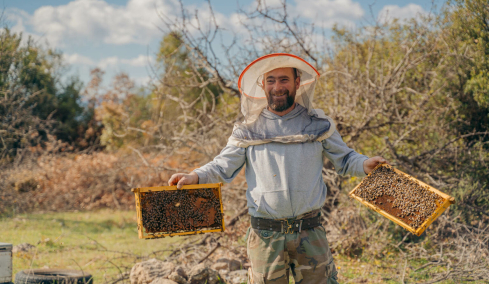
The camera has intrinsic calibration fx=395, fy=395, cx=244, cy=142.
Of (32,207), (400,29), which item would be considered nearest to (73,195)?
(32,207)

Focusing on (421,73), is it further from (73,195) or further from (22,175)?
(22,175)

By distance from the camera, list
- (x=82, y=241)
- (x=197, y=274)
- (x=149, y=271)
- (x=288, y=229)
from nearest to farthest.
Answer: (x=288, y=229) → (x=197, y=274) → (x=149, y=271) → (x=82, y=241)

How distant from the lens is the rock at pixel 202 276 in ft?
13.9

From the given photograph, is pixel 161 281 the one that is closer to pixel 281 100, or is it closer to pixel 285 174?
pixel 285 174

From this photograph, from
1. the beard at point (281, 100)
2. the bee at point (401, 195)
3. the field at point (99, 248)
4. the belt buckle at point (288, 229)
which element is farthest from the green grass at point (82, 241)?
the bee at point (401, 195)

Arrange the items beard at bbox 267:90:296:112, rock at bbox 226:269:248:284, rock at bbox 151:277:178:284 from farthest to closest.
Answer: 1. rock at bbox 226:269:248:284
2. rock at bbox 151:277:178:284
3. beard at bbox 267:90:296:112

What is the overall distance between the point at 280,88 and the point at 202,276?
2.41 meters

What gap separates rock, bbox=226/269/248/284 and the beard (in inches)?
93.5

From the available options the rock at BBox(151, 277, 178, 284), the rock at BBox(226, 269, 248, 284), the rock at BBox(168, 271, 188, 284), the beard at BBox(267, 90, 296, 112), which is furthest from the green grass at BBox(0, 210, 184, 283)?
the beard at BBox(267, 90, 296, 112)

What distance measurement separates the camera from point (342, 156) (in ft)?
9.53

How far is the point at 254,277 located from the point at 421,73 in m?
5.98

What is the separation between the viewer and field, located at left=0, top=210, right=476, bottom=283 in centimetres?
518

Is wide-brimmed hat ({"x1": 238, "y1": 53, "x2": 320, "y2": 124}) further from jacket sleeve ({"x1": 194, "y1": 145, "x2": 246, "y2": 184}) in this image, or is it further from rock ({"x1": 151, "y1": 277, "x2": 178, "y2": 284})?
rock ({"x1": 151, "y1": 277, "x2": 178, "y2": 284})

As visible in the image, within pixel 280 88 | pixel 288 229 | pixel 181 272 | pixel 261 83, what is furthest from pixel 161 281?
pixel 280 88
